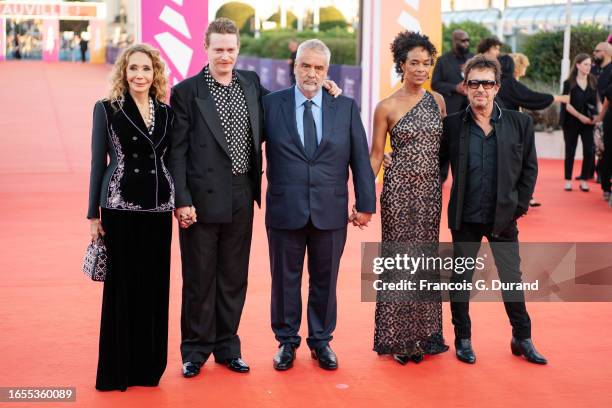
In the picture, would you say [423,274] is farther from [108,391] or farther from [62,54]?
[62,54]

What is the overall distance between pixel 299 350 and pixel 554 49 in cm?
1719

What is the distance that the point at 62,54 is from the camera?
49.3m

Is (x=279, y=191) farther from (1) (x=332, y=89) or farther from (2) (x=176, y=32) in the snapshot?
(2) (x=176, y=32)

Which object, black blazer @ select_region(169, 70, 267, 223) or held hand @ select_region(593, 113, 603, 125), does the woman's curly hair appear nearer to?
black blazer @ select_region(169, 70, 267, 223)

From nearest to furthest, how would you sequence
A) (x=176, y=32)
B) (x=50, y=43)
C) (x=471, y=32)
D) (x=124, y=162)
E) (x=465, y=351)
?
(x=124, y=162)
(x=465, y=351)
(x=176, y=32)
(x=471, y=32)
(x=50, y=43)

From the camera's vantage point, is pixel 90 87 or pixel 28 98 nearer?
pixel 28 98

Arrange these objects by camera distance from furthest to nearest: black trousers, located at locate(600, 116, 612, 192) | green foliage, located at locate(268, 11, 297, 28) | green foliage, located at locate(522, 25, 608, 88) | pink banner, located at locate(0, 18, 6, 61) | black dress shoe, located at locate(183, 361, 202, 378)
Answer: pink banner, located at locate(0, 18, 6, 61)
green foliage, located at locate(268, 11, 297, 28)
green foliage, located at locate(522, 25, 608, 88)
black trousers, located at locate(600, 116, 612, 192)
black dress shoe, located at locate(183, 361, 202, 378)

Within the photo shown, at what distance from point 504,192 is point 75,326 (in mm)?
2896

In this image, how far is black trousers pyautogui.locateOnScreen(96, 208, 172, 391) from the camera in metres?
5.02

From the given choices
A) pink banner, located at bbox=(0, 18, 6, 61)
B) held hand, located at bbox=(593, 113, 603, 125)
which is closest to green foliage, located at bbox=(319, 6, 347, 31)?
pink banner, located at bbox=(0, 18, 6, 61)

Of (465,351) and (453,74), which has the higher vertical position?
(453,74)

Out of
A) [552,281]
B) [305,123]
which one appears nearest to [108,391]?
[305,123]

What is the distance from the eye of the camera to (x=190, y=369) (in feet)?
17.5

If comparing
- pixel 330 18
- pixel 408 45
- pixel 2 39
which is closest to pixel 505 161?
pixel 408 45
